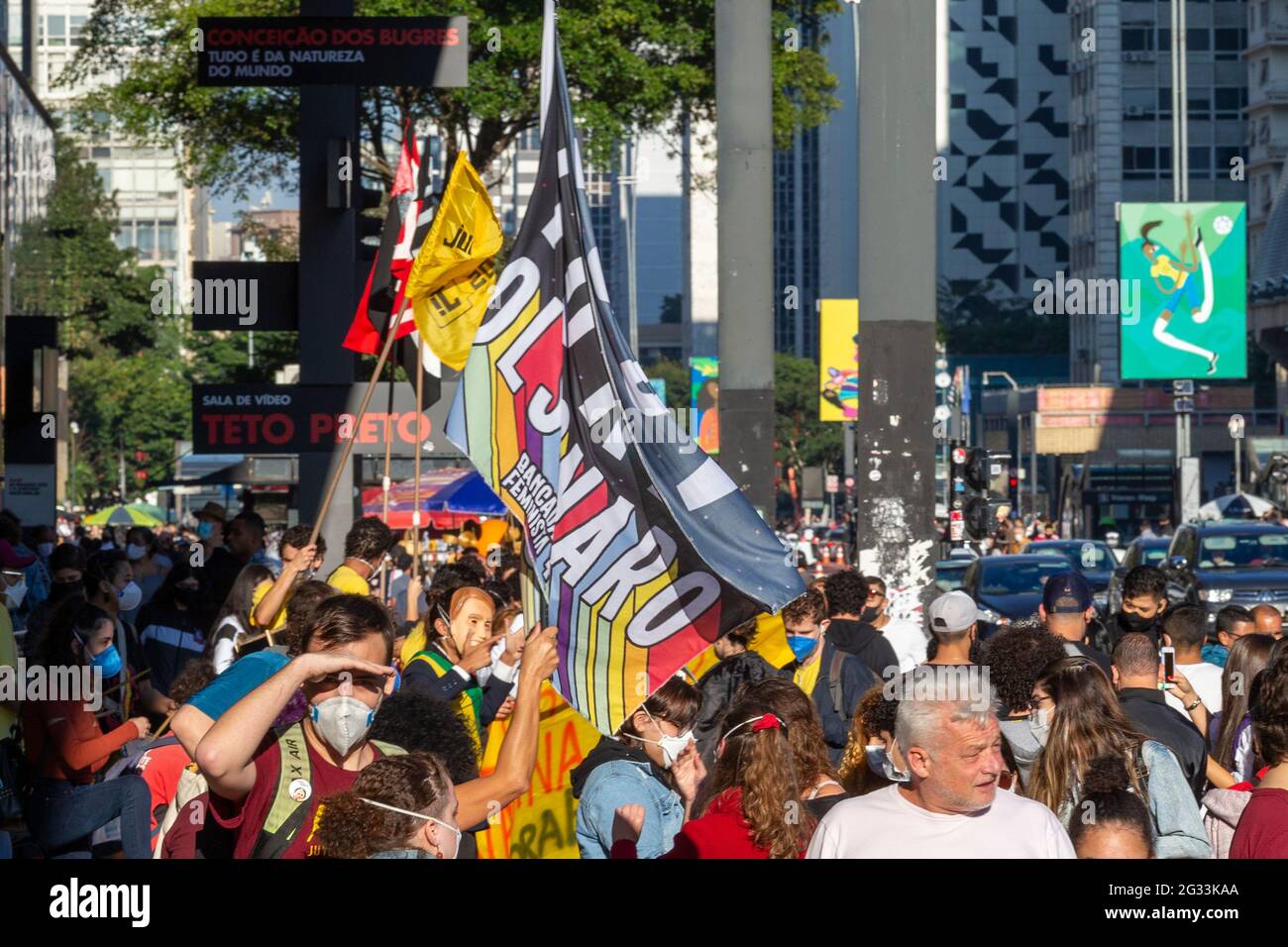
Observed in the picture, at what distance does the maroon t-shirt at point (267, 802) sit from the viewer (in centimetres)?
566

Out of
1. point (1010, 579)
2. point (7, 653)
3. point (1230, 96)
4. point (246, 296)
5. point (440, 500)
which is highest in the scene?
point (1230, 96)

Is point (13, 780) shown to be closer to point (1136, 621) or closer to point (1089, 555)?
point (1136, 621)

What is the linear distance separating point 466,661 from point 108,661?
7.83 ft

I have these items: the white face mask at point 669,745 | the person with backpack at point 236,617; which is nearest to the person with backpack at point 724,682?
the white face mask at point 669,745

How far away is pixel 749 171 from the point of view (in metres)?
17.0

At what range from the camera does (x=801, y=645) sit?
1078cm

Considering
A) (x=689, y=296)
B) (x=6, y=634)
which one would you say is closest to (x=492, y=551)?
(x=6, y=634)

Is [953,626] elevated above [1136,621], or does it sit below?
above

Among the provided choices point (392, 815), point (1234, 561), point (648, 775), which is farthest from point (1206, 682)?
point (1234, 561)

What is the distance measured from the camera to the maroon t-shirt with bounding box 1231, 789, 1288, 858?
5754mm

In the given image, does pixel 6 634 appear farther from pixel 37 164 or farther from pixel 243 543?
pixel 37 164

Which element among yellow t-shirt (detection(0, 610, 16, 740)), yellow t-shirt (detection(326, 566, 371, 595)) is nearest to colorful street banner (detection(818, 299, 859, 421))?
yellow t-shirt (detection(326, 566, 371, 595))

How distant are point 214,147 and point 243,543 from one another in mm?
19965
